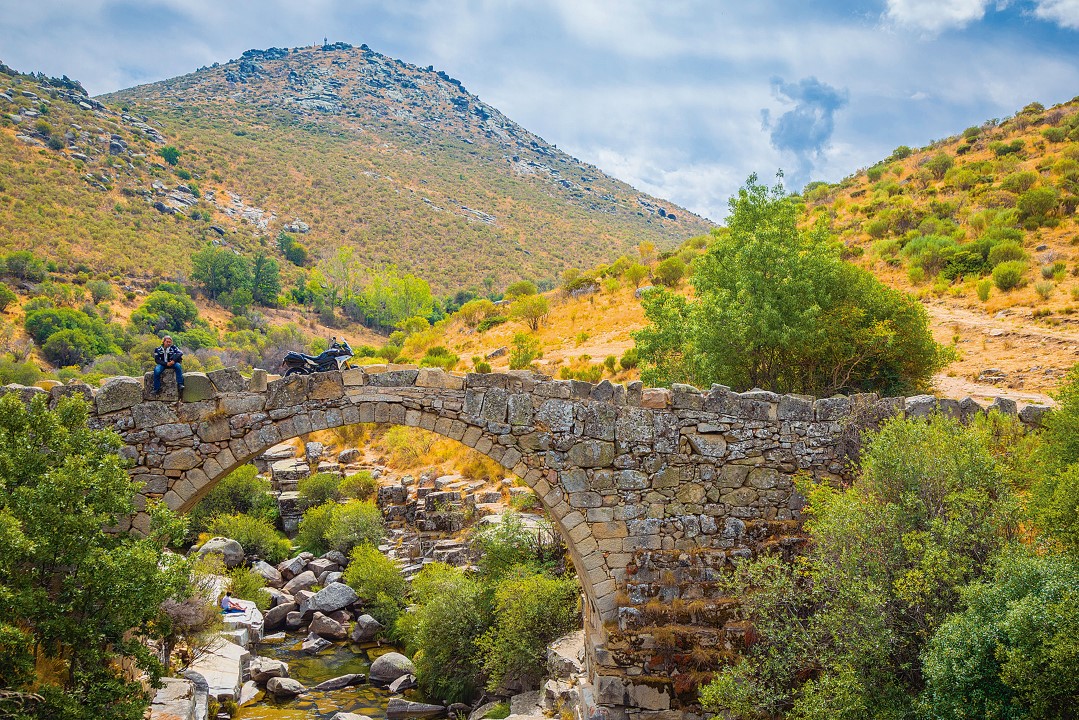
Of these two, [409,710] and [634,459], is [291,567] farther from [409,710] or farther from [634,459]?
[634,459]

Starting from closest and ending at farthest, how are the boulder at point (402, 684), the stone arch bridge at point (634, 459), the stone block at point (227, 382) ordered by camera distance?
the stone block at point (227, 382)
the stone arch bridge at point (634, 459)
the boulder at point (402, 684)

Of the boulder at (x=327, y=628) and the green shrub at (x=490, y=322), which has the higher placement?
the green shrub at (x=490, y=322)

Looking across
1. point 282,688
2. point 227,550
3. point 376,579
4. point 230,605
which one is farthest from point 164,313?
point 282,688

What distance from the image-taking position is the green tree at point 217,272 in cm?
4672

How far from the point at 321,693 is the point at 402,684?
1.53 m

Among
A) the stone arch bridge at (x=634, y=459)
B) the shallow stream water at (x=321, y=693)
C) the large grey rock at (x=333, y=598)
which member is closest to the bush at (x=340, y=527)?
the large grey rock at (x=333, y=598)

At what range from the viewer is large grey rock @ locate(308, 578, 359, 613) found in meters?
16.8

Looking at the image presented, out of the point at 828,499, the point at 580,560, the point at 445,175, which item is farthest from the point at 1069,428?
the point at 445,175

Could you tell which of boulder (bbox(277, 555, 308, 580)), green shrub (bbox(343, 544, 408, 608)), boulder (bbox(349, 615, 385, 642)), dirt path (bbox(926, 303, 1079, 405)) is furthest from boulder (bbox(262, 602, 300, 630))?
dirt path (bbox(926, 303, 1079, 405))

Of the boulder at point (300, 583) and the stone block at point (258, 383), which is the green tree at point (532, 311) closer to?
the boulder at point (300, 583)

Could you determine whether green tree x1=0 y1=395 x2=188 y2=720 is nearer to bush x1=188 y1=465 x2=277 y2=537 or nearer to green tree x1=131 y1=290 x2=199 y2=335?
bush x1=188 y1=465 x2=277 y2=537

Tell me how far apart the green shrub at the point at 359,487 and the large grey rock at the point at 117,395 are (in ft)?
46.8

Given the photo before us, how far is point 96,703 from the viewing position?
649 centimetres

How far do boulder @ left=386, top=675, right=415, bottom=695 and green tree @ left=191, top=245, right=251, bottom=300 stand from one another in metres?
39.8
